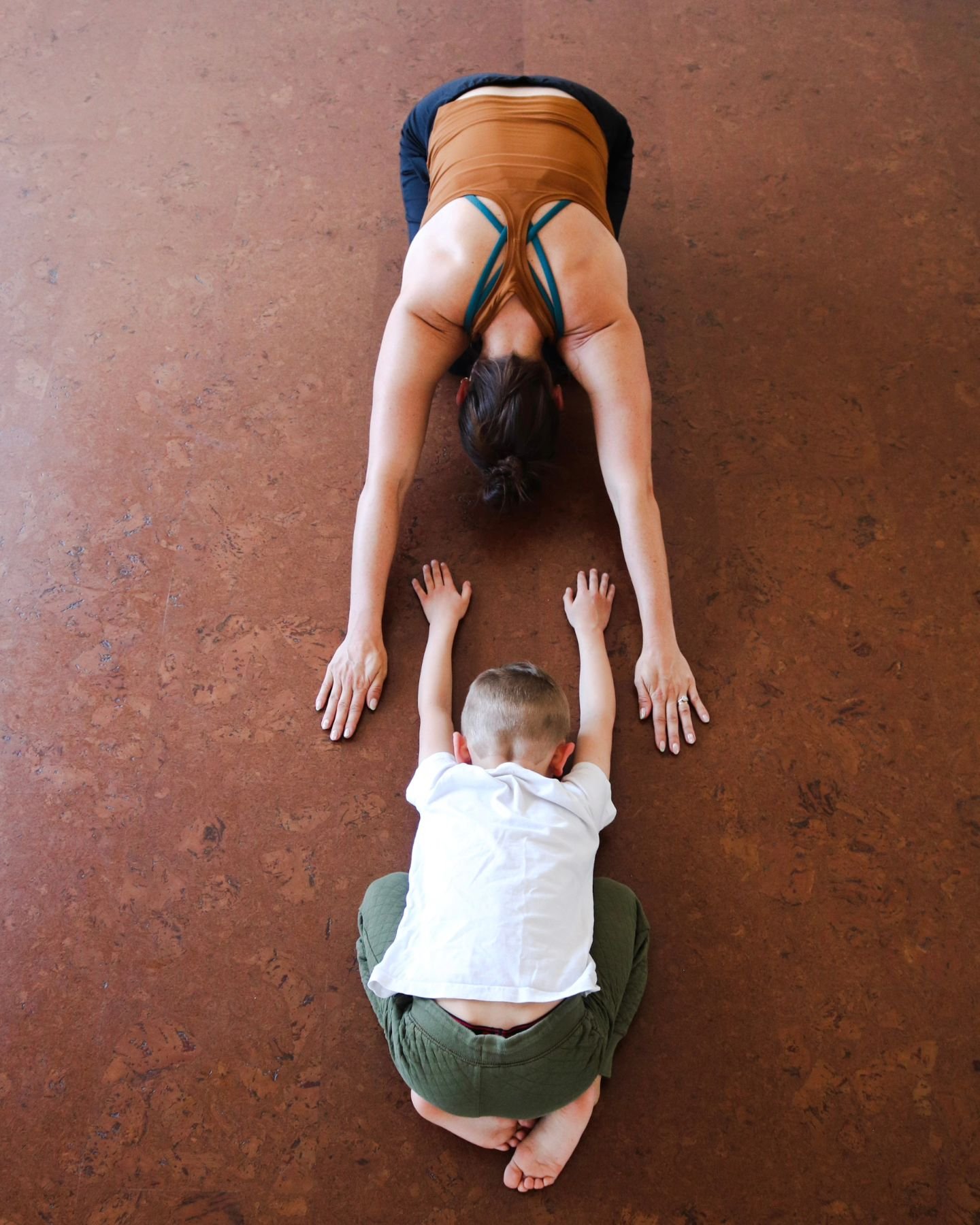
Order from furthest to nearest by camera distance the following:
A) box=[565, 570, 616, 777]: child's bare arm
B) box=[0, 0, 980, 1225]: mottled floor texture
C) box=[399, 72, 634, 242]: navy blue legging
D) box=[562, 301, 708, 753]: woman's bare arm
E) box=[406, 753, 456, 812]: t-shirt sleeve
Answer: box=[399, 72, 634, 242]: navy blue legging
box=[562, 301, 708, 753]: woman's bare arm
box=[565, 570, 616, 777]: child's bare arm
box=[406, 753, 456, 812]: t-shirt sleeve
box=[0, 0, 980, 1225]: mottled floor texture

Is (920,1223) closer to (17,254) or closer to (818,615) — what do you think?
(818,615)

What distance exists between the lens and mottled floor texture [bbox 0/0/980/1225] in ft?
4.79

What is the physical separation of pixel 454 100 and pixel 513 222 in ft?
1.53

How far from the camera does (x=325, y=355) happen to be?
2.23m

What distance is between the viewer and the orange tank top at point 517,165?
1.82 metres

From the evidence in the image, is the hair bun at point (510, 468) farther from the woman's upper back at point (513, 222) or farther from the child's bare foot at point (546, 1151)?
the child's bare foot at point (546, 1151)

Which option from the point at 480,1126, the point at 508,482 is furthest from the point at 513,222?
the point at 480,1126

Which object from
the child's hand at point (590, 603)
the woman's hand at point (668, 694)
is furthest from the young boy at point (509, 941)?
the child's hand at point (590, 603)

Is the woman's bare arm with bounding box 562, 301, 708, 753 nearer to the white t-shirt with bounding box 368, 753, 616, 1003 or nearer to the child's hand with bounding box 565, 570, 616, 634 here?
the child's hand with bounding box 565, 570, 616, 634

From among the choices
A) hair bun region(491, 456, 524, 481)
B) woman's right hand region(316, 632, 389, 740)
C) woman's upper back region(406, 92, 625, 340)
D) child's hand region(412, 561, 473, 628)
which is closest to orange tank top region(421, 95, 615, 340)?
woman's upper back region(406, 92, 625, 340)

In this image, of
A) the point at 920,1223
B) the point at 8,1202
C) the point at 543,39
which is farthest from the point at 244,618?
the point at 543,39

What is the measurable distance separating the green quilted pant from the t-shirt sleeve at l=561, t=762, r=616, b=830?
8.4 inches

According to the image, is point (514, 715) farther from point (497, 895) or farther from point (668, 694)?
point (668, 694)

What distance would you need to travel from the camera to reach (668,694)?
1.79m
